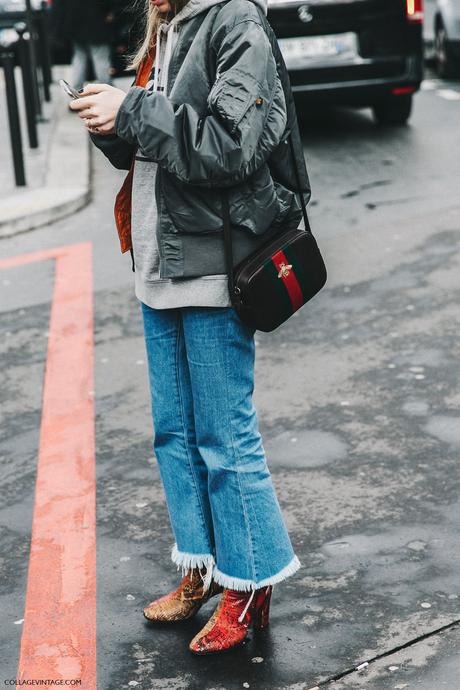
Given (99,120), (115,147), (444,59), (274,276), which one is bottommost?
(444,59)

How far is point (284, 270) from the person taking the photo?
2830mm

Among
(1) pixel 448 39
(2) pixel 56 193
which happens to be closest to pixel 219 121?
(2) pixel 56 193

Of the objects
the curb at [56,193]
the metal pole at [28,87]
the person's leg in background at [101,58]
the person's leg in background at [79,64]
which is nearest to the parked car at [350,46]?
the curb at [56,193]

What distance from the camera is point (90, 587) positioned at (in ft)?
11.1

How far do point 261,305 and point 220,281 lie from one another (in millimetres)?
115

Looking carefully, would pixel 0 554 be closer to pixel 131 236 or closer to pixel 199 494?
pixel 199 494

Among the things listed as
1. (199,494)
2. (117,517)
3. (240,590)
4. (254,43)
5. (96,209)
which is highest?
(254,43)

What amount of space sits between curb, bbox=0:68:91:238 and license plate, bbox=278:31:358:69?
71.6 inches

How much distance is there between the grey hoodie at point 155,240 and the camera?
2.76 metres

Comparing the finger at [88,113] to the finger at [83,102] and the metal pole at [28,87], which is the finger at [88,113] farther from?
the metal pole at [28,87]

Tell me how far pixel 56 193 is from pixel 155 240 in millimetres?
5709

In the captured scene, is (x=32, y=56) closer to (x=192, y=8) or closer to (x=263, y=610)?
→ (x=192, y=8)

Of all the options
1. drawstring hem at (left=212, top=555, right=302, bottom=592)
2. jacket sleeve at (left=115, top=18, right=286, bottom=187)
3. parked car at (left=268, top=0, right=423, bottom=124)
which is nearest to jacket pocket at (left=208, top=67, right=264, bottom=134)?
jacket sleeve at (left=115, top=18, right=286, bottom=187)

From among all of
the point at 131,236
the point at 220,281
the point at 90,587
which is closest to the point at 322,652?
the point at 90,587
